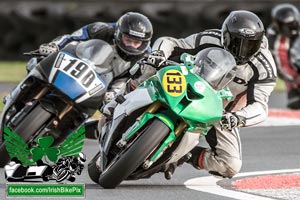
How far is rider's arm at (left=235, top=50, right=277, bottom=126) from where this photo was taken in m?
8.88

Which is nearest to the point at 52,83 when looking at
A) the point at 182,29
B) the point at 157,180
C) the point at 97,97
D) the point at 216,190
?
the point at 97,97

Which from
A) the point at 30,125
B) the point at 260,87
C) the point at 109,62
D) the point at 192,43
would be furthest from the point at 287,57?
the point at 30,125

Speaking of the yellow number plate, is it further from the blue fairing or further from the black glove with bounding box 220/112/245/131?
the blue fairing

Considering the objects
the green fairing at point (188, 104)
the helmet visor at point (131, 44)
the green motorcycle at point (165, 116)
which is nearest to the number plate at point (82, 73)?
the green motorcycle at point (165, 116)

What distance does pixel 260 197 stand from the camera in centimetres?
822

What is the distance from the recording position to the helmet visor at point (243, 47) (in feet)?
29.7

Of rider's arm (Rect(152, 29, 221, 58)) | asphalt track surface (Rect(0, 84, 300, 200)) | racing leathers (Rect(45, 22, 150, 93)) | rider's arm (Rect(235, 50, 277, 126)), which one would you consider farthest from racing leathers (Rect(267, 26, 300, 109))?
rider's arm (Rect(235, 50, 277, 126))

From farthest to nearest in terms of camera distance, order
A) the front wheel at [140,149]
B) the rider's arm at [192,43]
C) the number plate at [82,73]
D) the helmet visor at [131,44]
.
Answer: the helmet visor at [131,44] → the number plate at [82,73] → the rider's arm at [192,43] → the front wheel at [140,149]

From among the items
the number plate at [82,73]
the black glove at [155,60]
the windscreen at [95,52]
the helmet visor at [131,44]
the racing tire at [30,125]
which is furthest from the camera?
the helmet visor at [131,44]

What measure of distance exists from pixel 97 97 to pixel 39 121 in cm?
60

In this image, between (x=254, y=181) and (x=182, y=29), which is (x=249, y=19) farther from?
(x=182, y=29)

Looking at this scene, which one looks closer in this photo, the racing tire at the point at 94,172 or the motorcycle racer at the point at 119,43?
the racing tire at the point at 94,172

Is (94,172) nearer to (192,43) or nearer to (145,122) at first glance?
(145,122)

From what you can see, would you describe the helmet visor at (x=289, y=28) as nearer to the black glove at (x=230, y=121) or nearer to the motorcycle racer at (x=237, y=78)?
the motorcycle racer at (x=237, y=78)
